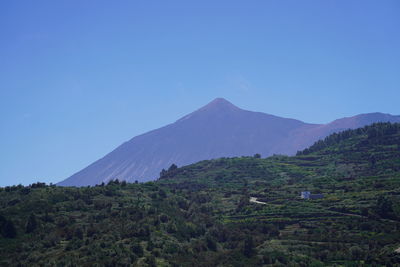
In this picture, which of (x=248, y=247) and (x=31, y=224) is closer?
(x=248, y=247)

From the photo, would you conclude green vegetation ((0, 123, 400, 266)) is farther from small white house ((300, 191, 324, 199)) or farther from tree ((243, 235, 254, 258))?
small white house ((300, 191, 324, 199))

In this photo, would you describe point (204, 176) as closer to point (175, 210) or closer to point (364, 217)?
point (175, 210)

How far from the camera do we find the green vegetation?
71.2m

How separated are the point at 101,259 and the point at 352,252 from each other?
35.0m

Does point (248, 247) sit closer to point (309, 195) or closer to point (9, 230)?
point (9, 230)

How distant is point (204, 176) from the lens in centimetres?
17688

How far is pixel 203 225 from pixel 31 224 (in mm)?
31445

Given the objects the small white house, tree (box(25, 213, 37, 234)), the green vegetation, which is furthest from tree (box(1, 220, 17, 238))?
the small white house

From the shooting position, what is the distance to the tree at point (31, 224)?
262 feet

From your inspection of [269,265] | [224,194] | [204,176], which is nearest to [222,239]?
[269,265]

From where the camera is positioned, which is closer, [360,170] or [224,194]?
[224,194]

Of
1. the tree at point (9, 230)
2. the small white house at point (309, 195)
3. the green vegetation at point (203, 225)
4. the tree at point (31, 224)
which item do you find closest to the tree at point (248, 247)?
the green vegetation at point (203, 225)

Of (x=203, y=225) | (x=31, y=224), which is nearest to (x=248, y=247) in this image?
(x=203, y=225)

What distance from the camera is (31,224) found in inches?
3169
